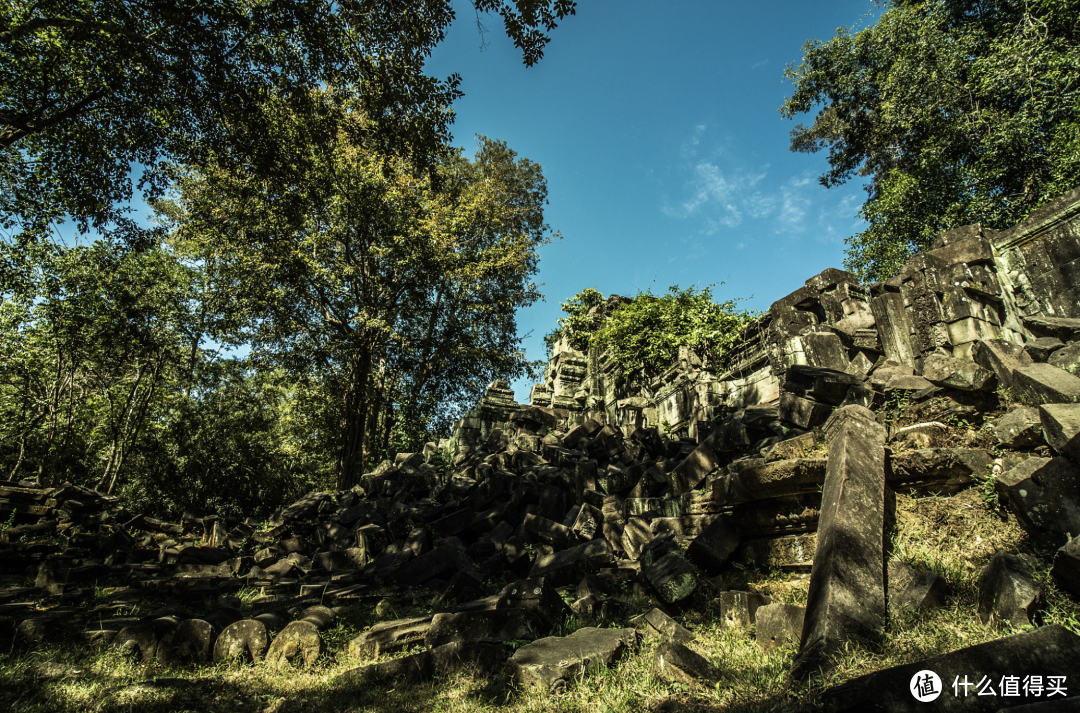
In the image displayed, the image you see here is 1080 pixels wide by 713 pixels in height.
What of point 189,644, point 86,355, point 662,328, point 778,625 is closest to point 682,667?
point 778,625

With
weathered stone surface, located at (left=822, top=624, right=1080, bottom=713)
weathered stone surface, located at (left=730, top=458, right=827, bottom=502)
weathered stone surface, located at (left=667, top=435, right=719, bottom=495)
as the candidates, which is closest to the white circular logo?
weathered stone surface, located at (left=822, top=624, right=1080, bottom=713)

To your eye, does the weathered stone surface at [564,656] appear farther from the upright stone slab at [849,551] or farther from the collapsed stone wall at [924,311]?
the collapsed stone wall at [924,311]

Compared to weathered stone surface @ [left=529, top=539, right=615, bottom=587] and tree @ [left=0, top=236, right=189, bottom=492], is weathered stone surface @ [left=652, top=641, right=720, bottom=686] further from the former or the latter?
tree @ [left=0, top=236, right=189, bottom=492]

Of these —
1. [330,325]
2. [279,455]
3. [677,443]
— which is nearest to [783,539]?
[677,443]

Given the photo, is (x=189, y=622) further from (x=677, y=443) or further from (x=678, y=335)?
(x=678, y=335)

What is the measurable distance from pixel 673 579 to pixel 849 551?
146 centimetres

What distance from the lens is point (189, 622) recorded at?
144 inches

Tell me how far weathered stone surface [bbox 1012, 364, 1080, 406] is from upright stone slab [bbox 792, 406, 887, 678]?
3.88 feet

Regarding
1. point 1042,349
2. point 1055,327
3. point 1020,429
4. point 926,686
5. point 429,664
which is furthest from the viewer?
point 1055,327

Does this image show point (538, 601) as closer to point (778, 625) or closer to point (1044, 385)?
point (778, 625)

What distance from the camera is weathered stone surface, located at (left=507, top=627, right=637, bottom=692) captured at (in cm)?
272

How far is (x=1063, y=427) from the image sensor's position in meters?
2.93

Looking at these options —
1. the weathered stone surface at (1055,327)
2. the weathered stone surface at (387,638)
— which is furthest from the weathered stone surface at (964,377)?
the weathered stone surface at (387,638)

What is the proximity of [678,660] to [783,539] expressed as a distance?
1.91 meters
